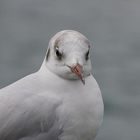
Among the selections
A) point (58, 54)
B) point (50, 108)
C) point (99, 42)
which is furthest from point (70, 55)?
point (99, 42)

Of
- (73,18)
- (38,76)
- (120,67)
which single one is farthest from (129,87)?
(38,76)

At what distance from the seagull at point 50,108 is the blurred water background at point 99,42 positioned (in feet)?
6.70

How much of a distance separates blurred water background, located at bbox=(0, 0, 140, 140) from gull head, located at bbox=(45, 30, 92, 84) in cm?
211

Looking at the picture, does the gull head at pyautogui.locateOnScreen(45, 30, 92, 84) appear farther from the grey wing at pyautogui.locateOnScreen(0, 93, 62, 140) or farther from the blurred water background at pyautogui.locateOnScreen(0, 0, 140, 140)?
the blurred water background at pyautogui.locateOnScreen(0, 0, 140, 140)

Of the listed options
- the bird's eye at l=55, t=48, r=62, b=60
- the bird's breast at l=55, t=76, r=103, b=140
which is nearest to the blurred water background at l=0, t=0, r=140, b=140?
the bird's breast at l=55, t=76, r=103, b=140

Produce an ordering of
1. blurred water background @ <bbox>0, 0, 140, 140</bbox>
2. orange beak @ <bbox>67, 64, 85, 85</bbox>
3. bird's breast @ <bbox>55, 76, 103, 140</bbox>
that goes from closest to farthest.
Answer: orange beak @ <bbox>67, 64, 85, 85</bbox> → bird's breast @ <bbox>55, 76, 103, 140</bbox> → blurred water background @ <bbox>0, 0, 140, 140</bbox>

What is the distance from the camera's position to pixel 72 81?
96.6 inches

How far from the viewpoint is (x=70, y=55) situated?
2.34 m

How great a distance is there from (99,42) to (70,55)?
3.31 metres

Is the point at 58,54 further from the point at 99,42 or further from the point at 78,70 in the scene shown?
the point at 99,42

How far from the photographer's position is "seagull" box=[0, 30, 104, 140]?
7.97 ft

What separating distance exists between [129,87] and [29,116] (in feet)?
8.53

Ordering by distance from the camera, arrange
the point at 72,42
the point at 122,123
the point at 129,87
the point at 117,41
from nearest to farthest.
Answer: the point at 72,42 < the point at 122,123 < the point at 129,87 < the point at 117,41

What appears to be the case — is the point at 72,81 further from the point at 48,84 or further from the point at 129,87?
the point at 129,87
